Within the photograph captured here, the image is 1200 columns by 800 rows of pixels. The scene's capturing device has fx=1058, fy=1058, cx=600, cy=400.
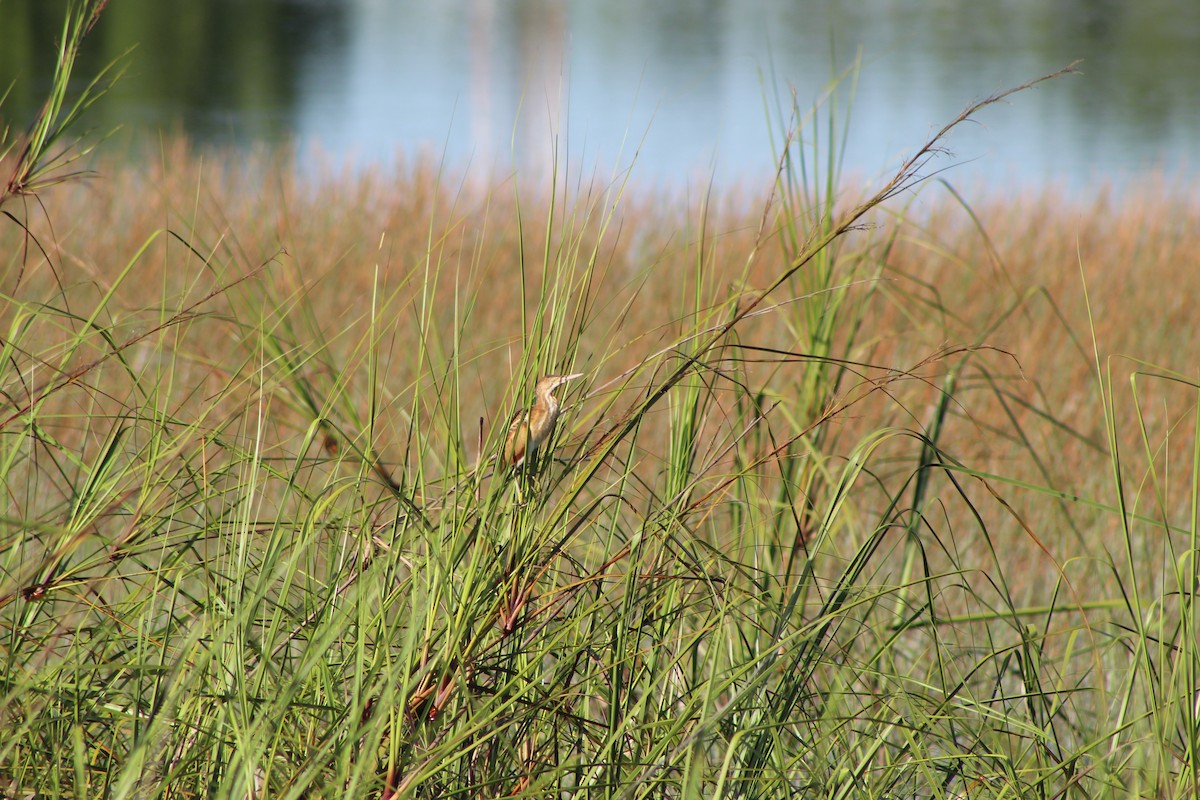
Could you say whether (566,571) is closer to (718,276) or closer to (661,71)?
(718,276)

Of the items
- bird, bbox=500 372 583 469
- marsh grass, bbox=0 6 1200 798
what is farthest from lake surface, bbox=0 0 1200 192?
bird, bbox=500 372 583 469

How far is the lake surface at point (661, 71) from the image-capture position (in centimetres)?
1653

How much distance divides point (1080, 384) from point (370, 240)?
419 cm

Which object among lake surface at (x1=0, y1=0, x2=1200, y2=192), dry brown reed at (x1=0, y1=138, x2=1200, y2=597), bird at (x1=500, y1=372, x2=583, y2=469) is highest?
lake surface at (x1=0, y1=0, x2=1200, y2=192)

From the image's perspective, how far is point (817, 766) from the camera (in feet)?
3.82

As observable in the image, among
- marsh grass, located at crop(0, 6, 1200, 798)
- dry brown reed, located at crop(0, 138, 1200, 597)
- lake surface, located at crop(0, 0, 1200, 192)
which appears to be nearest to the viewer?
marsh grass, located at crop(0, 6, 1200, 798)

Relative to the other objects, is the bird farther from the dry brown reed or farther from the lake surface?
the lake surface

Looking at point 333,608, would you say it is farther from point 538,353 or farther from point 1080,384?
point 1080,384

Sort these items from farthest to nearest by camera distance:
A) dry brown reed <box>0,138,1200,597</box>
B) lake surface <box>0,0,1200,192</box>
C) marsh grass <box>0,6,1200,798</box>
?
lake surface <box>0,0,1200,192</box>
dry brown reed <box>0,138,1200,597</box>
marsh grass <box>0,6,1200,798</box>

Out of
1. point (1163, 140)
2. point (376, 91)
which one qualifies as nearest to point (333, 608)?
point (1163, 140)

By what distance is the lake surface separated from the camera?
54.2 ft

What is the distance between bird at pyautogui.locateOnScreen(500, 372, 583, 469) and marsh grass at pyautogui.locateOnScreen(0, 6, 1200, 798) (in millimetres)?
26

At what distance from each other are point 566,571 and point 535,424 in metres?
0.93

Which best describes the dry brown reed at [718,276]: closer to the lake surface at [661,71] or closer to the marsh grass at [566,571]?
the marsh grass at [566,571]
